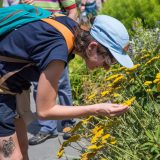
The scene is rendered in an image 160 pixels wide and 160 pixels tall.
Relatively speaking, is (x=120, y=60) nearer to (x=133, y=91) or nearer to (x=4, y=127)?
(x=4, y=127)

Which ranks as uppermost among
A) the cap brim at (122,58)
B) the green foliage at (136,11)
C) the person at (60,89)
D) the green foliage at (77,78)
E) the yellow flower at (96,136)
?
the cap brim at (122,58)

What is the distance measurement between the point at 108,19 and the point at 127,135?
0.88 meters

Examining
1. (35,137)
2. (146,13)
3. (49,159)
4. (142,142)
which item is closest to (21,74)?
(142,142)

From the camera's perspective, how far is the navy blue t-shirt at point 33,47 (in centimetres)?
269

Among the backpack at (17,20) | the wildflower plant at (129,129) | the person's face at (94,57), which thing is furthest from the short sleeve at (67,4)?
the person's face at (94,57)

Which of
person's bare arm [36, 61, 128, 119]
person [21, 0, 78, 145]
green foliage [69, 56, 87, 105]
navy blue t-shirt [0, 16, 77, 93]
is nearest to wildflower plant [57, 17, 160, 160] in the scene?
person's bare arm [36, 61, 128, 119]

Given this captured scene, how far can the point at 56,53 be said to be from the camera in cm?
265

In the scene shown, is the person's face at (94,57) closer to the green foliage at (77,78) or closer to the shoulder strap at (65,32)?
the shoulder strap at (65,32)

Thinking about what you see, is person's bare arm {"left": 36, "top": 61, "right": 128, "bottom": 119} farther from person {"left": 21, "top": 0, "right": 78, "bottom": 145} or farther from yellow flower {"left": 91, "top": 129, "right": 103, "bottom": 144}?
person {"left": 21, "top": 0, "right": 78, "bottom": 145}

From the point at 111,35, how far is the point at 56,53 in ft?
1.08

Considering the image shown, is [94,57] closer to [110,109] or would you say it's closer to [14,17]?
[110,109]

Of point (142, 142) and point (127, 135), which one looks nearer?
point (142, 142)

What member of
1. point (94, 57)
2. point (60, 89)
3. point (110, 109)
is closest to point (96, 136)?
point (110, 109)

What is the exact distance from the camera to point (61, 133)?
518cm
